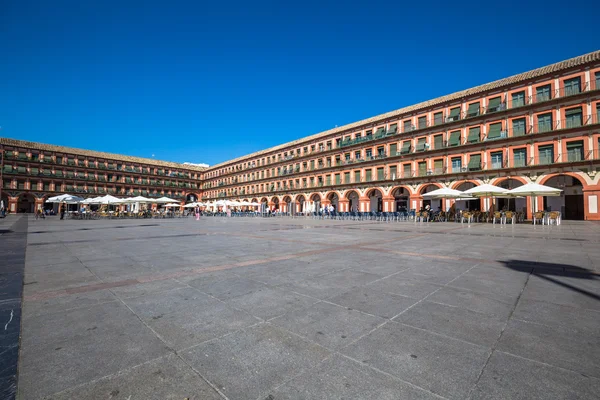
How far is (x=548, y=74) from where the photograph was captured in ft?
70.9

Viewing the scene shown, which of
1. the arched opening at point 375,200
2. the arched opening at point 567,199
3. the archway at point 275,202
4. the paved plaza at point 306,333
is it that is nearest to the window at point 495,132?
the arched opening at point 567,199

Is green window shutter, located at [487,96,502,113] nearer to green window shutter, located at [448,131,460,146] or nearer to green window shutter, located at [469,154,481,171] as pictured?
green window shutter, located at [448,131,460,146]

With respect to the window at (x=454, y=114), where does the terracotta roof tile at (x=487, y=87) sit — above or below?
above

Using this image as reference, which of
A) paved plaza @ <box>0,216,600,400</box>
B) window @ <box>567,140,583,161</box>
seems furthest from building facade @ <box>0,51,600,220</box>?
paved plaza @ <box>0,216,600,400</box>

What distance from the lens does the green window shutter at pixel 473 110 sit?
2553 cm

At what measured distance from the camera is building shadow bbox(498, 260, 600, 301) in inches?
145

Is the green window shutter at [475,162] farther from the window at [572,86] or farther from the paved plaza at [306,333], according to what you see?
the paved plaza at [306,333]

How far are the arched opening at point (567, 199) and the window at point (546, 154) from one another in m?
2.45

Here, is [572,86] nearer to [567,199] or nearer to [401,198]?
[567,199]

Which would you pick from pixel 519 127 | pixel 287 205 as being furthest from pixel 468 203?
pixel 287 205

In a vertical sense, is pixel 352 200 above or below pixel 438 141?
below

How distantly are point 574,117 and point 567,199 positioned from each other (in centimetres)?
716

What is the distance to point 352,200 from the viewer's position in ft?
126

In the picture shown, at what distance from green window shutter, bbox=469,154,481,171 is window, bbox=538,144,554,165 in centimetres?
421
